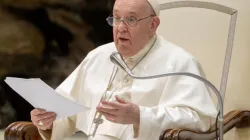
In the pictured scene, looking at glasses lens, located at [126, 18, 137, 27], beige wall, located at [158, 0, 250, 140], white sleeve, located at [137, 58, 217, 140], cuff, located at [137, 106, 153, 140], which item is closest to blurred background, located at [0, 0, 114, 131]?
beige wall, located at [158, 0, 250, 140]

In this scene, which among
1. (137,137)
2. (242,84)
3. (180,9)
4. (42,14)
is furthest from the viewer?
(42,14)

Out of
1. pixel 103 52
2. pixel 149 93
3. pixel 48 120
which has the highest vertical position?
pixel 103 52

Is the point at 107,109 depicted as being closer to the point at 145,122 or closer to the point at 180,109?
the point at 145,122

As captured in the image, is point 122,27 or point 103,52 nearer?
point 122,27

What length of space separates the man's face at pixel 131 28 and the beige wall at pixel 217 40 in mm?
539

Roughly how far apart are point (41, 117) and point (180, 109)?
0.65 meters

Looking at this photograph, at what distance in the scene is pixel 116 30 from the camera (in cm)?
241

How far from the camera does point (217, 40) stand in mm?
2832

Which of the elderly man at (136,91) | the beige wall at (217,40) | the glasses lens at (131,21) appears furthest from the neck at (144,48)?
the beige wall at (217,40)

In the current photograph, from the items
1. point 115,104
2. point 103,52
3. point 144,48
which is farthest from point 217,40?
point 115,104

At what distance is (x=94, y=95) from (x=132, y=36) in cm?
37

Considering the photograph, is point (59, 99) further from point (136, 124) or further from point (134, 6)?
point (134, 6)

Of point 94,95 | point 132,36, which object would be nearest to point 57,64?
point 94,95

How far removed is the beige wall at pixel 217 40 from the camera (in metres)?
2.71
